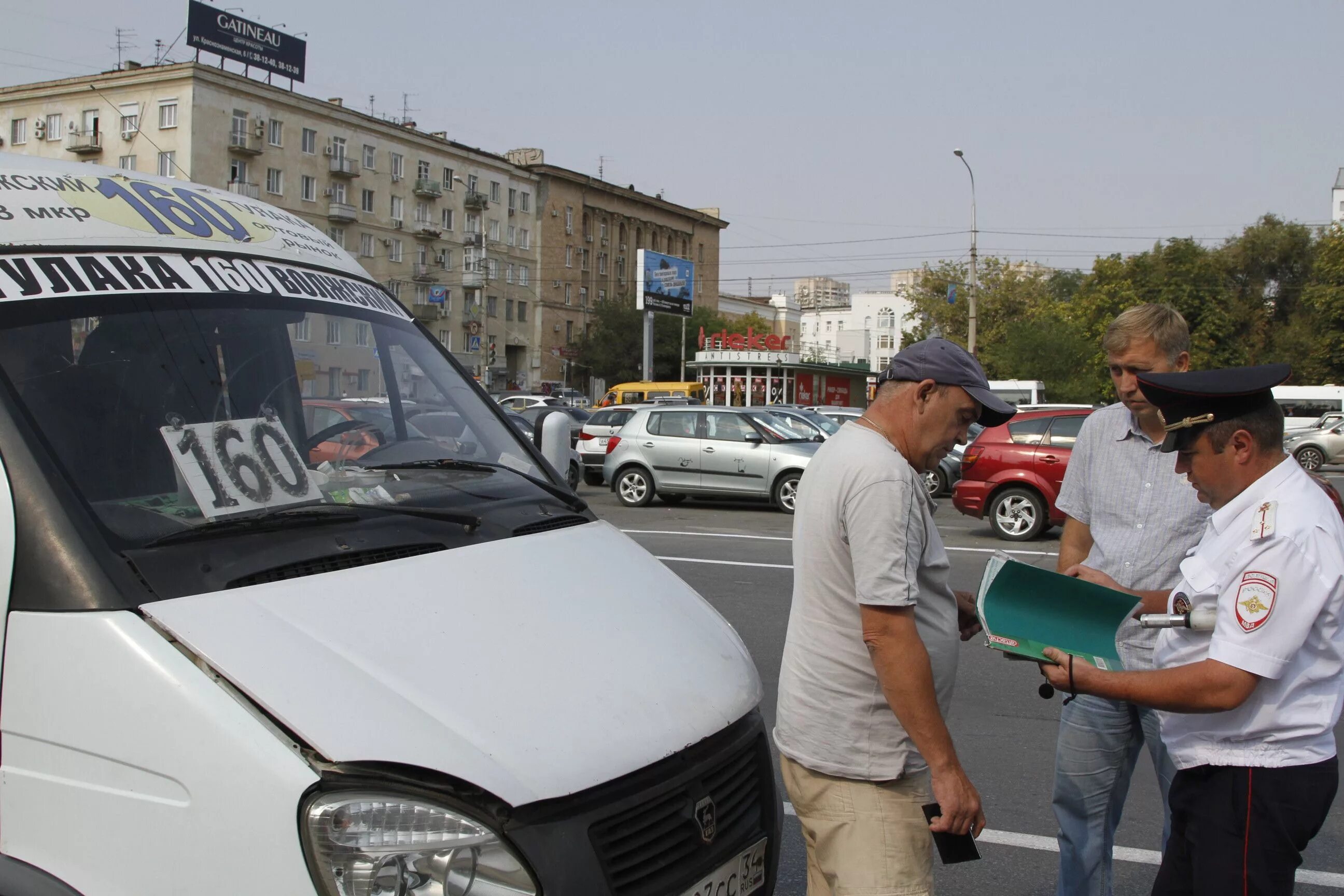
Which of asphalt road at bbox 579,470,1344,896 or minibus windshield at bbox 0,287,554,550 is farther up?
minibus windshield at bbox 0,287,554,550

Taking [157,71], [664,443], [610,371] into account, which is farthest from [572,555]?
[610,371]

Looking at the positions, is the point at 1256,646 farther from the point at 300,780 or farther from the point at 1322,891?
the point at 1322,891

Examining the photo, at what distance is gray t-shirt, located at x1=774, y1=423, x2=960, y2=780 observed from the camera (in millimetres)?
2527

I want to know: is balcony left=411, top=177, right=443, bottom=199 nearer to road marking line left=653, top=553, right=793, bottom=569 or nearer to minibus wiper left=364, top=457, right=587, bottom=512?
road marking line left=653, top=553, right=793, bottom=569

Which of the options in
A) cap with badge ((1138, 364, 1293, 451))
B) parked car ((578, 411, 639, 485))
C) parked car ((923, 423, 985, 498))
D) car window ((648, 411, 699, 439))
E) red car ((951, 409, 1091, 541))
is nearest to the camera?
cap with badge ((1138, 364, 1293, 451))

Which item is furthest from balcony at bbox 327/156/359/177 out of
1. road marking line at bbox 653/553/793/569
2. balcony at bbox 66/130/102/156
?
road marking line at bbox 653/553/793/569

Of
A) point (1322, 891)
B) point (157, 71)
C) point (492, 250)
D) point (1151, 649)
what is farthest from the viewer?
point (492, 250)

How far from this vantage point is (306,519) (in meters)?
2.74

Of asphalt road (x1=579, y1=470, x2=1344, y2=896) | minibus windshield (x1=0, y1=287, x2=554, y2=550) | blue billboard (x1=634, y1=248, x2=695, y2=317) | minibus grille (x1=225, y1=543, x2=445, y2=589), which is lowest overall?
asphalt road (x1=579, y1=470, x2=1344, y2=896)

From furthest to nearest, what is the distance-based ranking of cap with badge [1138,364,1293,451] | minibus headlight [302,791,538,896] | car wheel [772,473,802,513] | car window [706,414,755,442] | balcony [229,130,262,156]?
balcony [229,130,262,156] → car window [706,414,755,442] → car wheel [772,473,802,513] → cap with badge [1138,364,1293,451] → minibus headlight [302,791,538,896]

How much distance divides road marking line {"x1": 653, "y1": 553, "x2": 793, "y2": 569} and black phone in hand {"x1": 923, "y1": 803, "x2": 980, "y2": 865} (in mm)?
8589

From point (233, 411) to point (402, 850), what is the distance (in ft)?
4.44

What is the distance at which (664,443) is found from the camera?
1809 centimetres

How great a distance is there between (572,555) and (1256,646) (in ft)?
5.36
